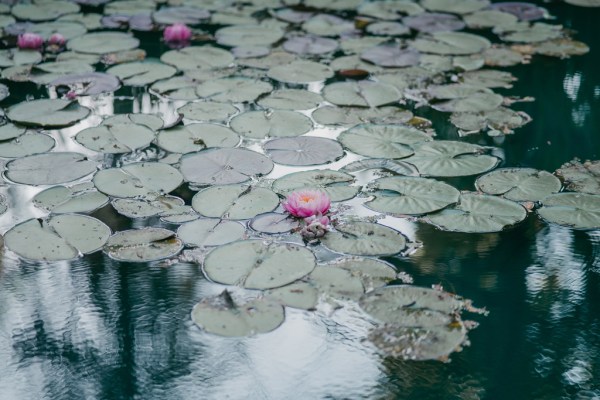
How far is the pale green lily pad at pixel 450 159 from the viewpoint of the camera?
121 inches

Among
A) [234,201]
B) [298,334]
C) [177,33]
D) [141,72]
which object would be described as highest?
[177,33]

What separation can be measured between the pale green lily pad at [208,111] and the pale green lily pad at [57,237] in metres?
0.98

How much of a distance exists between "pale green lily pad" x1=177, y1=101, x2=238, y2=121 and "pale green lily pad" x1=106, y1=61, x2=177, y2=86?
460 mm

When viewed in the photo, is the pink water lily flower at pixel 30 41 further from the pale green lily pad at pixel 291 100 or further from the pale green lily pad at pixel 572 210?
the pale green lily pad at pixel 572 210

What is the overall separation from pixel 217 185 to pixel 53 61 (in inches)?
73.0

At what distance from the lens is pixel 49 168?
3072mm

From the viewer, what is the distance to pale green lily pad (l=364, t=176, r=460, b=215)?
279cm

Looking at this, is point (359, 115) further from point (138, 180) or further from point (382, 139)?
point (138, 180)

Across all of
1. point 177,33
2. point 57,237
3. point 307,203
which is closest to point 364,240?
point 307,203

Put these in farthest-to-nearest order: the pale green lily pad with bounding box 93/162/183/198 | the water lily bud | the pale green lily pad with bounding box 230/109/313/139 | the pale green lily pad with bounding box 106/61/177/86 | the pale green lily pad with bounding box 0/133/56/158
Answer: the water lily bud
the pale green lily pad with bounding box 106/61/177/86
the pale green lily pad with bounding box 230/109/313/139
the pale green lily pad with bounding box 0/133/56/158
the pale green lily pad with bounding box 93/162/183/198

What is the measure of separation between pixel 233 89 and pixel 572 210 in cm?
184

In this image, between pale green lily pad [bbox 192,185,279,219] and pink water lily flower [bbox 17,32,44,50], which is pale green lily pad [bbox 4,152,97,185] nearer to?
pale green lily pad [bbox 192,185,279,219]

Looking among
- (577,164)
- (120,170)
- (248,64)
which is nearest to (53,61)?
(248,64)

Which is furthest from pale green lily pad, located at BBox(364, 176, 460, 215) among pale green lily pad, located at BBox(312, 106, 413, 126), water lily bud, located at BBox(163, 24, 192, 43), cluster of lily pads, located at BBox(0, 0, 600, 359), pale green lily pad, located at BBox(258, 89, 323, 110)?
water lily bud, located at BBox(163, 24, 192, 43)
